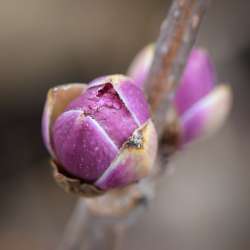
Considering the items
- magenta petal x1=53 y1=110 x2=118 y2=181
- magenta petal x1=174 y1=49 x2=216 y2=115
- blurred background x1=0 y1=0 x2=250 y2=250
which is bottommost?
blurred background x1=0 y1=0 x2=250 y2=250

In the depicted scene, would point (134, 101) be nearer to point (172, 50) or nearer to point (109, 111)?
point (109, 111)

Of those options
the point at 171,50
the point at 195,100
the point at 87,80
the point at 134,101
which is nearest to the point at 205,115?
the point at 195,100

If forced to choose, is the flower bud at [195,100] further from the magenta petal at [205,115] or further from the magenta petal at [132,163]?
the magenta petal at [132,163]

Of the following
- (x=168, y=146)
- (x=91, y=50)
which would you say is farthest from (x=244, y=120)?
(x=168, y=146)

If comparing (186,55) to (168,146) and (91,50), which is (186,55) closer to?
(168,146)

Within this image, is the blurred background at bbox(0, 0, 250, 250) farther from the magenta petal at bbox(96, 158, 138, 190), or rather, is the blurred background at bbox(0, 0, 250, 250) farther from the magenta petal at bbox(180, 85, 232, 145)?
the magenta petal at bbox(96, 158, 138, 190)

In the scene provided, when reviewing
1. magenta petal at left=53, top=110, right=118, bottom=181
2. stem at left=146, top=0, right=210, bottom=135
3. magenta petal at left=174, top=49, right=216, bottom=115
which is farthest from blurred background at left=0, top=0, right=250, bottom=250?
magenta petal at left=53, top=110, right=118, bottom=181
